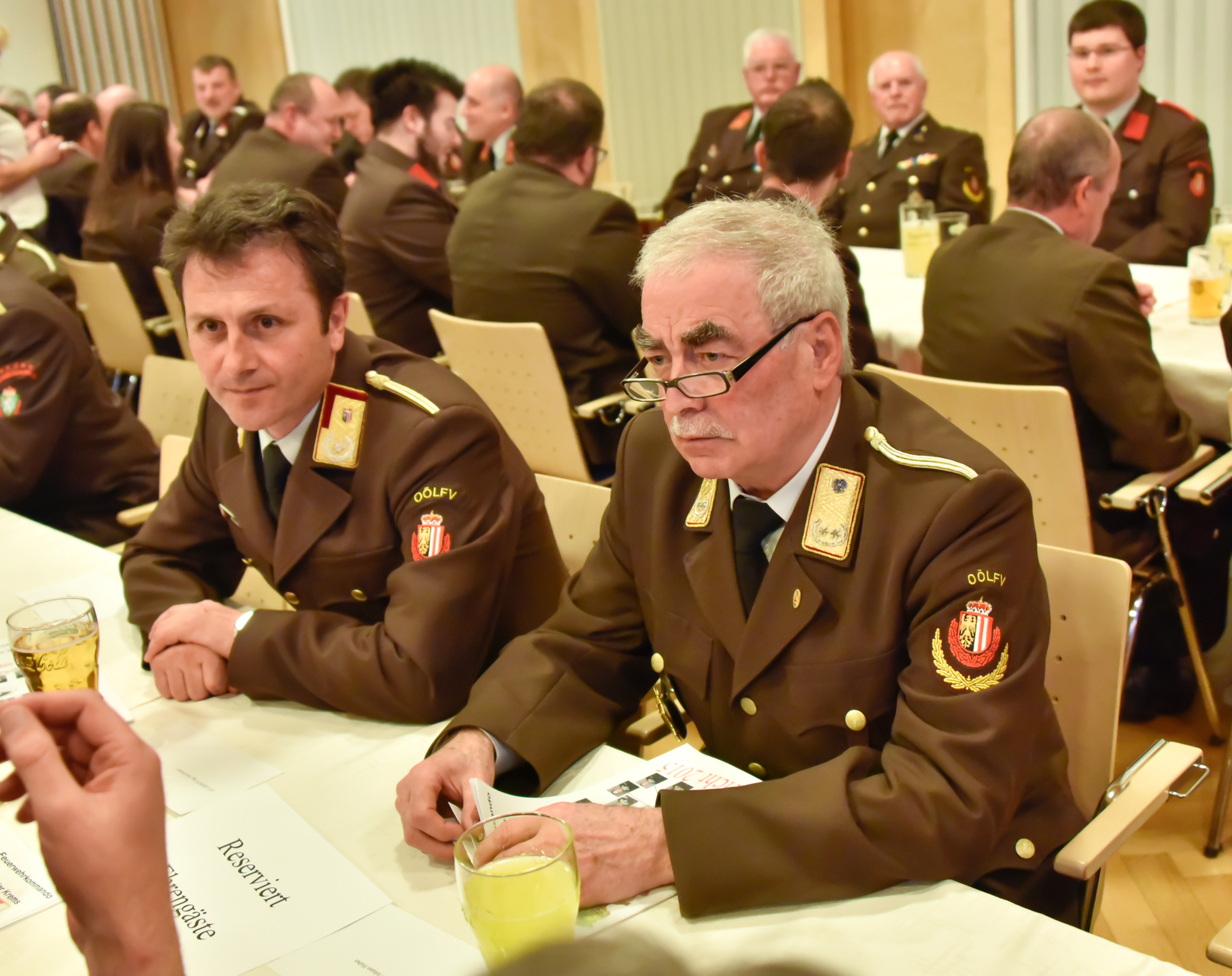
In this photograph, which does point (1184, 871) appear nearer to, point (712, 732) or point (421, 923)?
point (712, 732)

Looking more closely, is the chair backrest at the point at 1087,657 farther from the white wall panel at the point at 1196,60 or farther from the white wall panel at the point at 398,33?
the white wall panel at the point at 398,33

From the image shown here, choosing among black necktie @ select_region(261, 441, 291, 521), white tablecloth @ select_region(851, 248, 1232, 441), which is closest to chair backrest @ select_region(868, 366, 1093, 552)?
white tablecloth @ select_region(851, 248, 1232, 441)

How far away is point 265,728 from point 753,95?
5.21 metres

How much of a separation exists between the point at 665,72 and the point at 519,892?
7277 mm

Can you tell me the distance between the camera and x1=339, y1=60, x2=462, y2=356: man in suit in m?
4.57

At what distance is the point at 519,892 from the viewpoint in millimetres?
1091

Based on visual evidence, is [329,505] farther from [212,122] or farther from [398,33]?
[398,33]

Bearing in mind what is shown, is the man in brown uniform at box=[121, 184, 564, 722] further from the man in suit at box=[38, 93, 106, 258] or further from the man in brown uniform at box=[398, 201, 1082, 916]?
the man in suit at box=[38, 93, 106, 258]

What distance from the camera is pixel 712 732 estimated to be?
1670mm

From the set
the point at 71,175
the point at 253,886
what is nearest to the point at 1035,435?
the point at 253,886

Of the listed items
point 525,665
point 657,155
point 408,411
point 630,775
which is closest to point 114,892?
point 630,775

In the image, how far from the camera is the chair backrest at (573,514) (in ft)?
7.20

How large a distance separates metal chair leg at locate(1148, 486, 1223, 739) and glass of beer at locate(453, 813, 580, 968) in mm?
1943

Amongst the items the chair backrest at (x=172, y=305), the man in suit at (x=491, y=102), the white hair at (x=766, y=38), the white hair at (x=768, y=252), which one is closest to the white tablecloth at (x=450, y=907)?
Answer: the white hair at (x=768, y=252)
